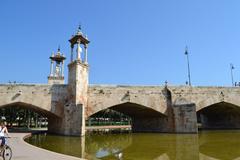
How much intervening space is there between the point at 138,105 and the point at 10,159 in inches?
759

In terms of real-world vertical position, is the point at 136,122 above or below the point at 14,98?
below

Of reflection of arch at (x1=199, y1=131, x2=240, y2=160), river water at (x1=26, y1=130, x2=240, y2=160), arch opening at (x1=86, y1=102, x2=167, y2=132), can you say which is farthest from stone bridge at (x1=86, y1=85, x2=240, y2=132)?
reflection of arch at (x1=199, y1=131, x2=240, y2=160)

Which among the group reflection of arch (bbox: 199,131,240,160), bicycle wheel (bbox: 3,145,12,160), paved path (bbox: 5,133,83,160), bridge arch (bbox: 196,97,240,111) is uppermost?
bridge arch (bbox: 196,97,240,111)

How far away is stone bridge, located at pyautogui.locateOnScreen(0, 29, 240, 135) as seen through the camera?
22.7 meters

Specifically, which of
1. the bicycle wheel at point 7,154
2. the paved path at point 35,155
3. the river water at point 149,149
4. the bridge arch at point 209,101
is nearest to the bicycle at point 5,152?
the bicycle wheel at point 7,154

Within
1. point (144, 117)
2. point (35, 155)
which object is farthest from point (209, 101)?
point (35, 155)

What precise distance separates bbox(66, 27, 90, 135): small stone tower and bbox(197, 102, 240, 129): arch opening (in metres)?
15.2

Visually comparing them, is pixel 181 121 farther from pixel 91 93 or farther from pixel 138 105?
pixel 91 93

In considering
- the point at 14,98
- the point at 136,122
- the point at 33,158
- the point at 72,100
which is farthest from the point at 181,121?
the point at 33,158

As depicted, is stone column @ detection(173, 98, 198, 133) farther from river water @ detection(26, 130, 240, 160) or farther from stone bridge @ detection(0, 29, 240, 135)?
river water @ detection(26, 130, 240, 160)

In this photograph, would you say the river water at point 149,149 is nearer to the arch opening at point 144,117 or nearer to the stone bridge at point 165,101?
the stone bridge at point 165,101

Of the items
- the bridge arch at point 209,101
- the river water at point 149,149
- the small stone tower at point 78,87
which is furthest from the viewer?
the bridge arch at point 209,101

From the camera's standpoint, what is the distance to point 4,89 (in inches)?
891

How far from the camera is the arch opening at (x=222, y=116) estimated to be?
3085 cm
